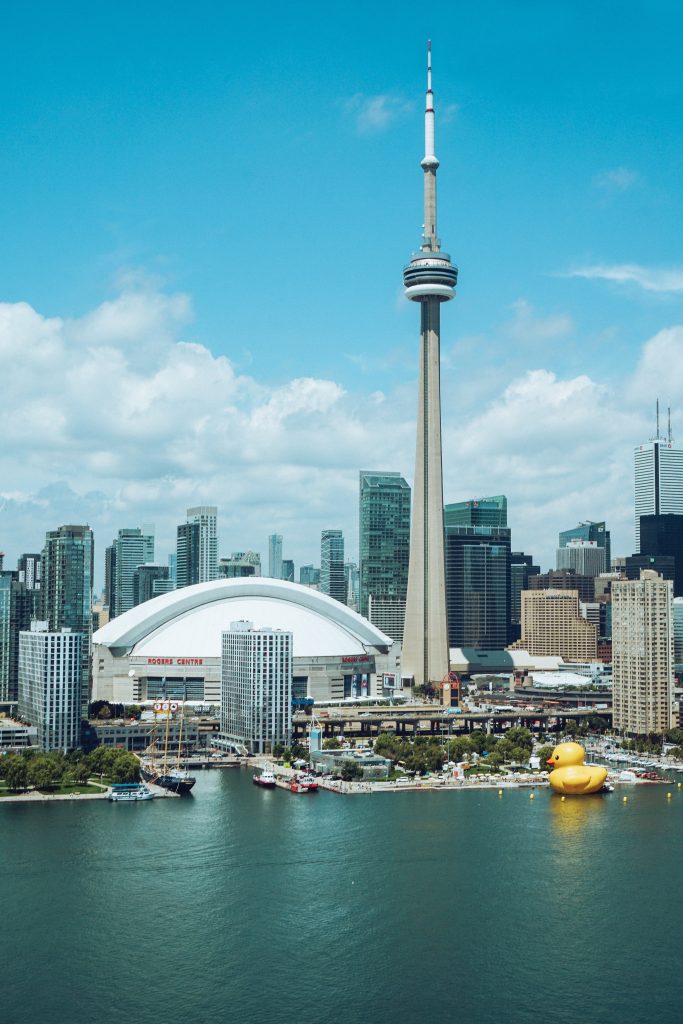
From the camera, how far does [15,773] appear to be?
2753 inches

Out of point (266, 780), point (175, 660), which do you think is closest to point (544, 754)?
point (266, 780)

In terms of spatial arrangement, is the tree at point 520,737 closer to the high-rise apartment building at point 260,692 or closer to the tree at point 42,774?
the high-rise apartment building at point 260,692

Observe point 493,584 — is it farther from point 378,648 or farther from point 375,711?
point 375,711

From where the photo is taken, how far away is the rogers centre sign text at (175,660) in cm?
10725

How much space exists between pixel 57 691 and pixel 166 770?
36.2 feet

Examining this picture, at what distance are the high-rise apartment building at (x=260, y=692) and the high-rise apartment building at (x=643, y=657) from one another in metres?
29.4

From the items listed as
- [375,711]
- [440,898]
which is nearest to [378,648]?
[375,711]

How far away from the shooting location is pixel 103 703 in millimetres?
104250

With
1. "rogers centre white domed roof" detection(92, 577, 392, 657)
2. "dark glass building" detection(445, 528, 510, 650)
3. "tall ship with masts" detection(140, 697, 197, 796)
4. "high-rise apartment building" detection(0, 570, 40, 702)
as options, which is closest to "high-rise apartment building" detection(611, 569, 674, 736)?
"rogers centre white domed roof" detection(92, 577, 392, 657)

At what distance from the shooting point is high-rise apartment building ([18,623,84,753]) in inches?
3221

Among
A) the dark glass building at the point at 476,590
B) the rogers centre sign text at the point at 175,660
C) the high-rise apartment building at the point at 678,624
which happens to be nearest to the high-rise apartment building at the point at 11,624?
the rogers centre sign text at the point at 175,660

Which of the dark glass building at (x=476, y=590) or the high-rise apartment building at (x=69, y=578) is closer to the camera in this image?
the high-rise apartment building at (x=69, y=578)

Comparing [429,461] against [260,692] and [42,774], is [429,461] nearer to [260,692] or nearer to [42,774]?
[260,692]

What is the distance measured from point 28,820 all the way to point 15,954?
2190 cm
